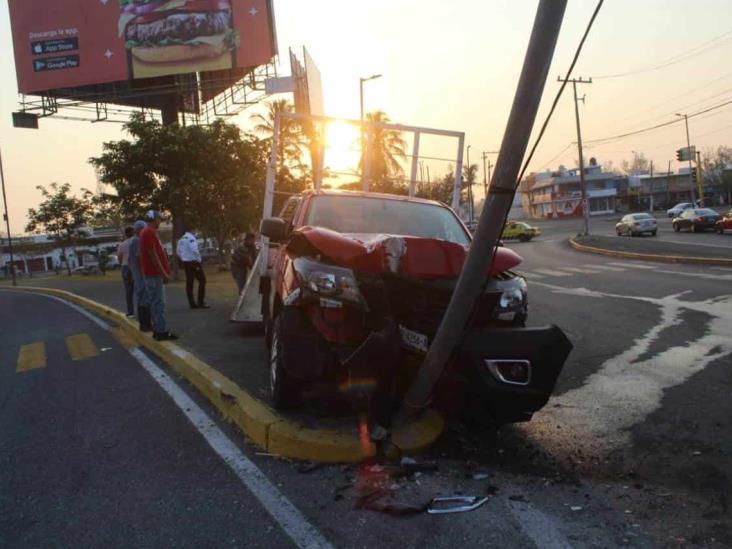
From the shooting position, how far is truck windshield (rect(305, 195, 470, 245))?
5246 millimetres

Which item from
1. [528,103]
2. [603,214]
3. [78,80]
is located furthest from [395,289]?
[603,214]

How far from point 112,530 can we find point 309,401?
6.29ft

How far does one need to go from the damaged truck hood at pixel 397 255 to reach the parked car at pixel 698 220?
39.3 meters

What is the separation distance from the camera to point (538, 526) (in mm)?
2875

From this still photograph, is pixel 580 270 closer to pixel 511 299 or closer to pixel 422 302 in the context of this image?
pixel 511 299

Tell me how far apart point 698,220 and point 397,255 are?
40.1m

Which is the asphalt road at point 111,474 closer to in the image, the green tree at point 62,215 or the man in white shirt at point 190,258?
the man in white shirt at point 190,258

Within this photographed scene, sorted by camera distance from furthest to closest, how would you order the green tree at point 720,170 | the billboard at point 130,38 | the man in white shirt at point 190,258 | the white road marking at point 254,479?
1. the green tree at point 720,170
2. the billboard at point 130,38
3. the man in white shirt at point 190,258
4. the white road marking at point 254,479

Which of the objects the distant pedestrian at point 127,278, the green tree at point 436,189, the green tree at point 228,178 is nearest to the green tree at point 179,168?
the green tree at point 228,178

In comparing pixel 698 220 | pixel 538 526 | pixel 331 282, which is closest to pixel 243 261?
pixel 331 282

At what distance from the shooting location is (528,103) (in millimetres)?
3352

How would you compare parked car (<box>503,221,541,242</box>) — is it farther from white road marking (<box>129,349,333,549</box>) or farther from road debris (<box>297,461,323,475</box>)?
road debris (<box>297,461,323,475</box>)

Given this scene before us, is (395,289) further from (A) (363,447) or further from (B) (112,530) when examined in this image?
(B) (112,530)

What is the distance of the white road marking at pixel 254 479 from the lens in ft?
9.47
